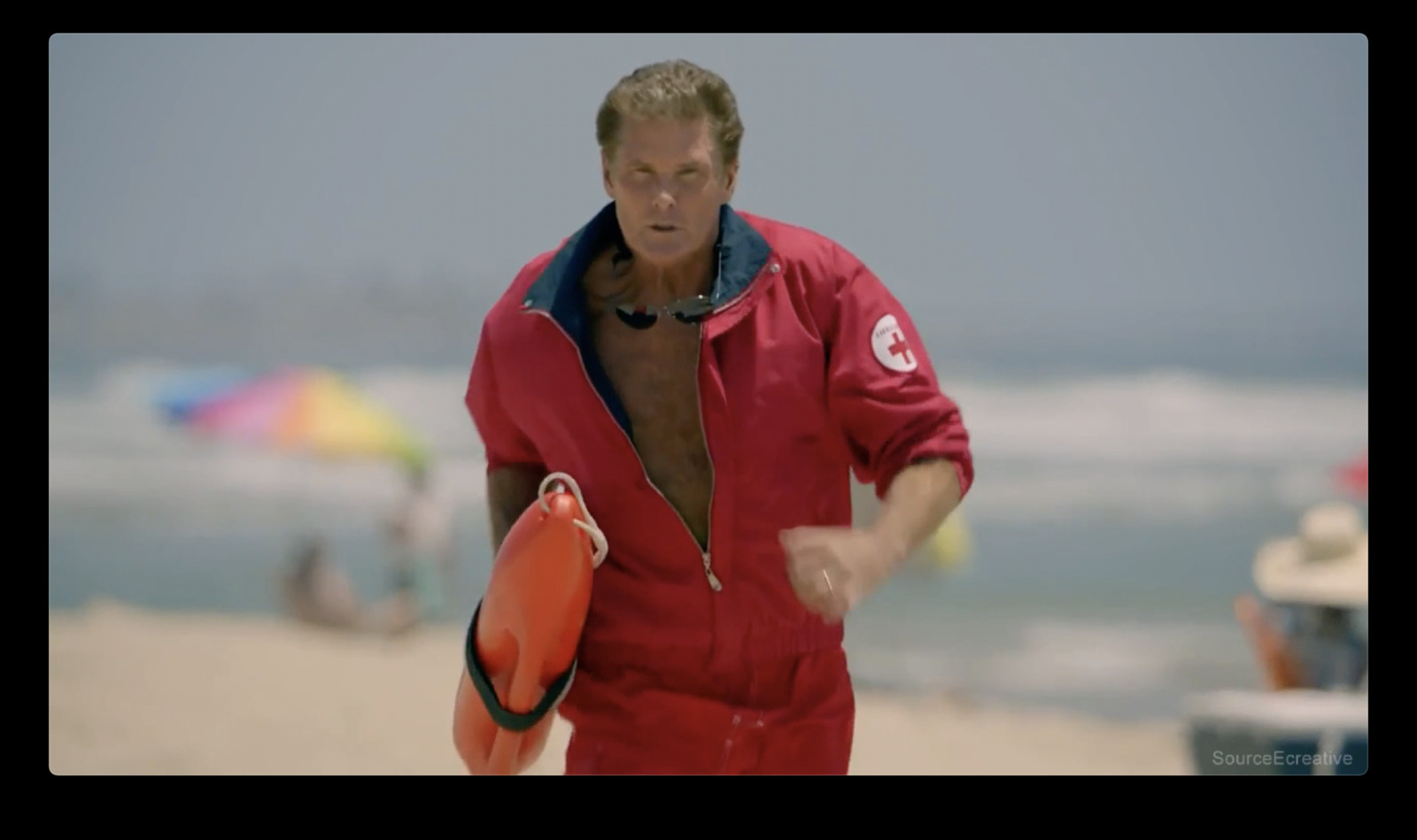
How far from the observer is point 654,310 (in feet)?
8.14

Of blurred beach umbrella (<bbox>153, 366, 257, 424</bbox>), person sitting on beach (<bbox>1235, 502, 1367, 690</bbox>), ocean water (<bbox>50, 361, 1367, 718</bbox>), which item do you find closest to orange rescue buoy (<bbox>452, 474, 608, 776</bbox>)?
person sitting on beach (<bbox>1235, 502, 1367, 690</bbox>)

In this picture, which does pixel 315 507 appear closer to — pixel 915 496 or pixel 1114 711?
pixel 1114 711

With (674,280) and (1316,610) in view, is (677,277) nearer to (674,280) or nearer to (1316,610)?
(674,280)

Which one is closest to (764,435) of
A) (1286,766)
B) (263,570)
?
(1286,766)

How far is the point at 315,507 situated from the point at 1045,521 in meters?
3.54

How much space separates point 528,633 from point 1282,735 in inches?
67.5

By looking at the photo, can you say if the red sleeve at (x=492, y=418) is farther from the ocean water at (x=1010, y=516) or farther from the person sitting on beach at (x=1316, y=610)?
the ocean water at (x=1010, y=516)

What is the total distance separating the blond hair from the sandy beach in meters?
3.01

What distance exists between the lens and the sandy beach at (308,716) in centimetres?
579

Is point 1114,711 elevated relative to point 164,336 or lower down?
lower down

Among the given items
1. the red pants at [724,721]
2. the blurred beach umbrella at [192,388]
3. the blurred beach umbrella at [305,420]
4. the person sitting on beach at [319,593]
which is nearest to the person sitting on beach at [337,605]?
the person sitting on beach at [319,593]

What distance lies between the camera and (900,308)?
2434 millimetres

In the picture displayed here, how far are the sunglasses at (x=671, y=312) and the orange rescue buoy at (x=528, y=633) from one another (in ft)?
0.78

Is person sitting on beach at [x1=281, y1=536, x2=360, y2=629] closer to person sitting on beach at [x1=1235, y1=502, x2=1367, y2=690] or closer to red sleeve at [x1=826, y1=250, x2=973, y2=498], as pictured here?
person sitting on beach at [x1=1235, y1=502, x2=1367, y2=690]
